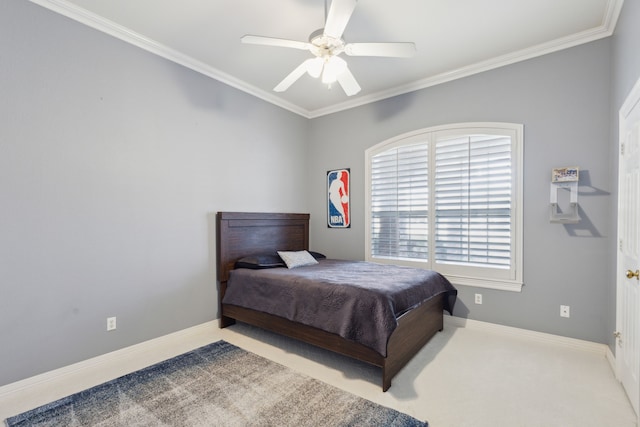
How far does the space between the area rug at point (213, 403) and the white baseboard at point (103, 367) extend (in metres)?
0.16

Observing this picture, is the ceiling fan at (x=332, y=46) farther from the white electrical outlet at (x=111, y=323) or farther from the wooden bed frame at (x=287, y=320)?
the white electrical outlet at (x=111, y=323)

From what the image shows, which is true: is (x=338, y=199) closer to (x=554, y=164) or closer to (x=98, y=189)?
(x=554, y=164)

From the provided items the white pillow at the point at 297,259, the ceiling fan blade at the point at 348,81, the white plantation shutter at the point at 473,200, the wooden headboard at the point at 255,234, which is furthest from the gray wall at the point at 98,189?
the white plantation shutter at the point at 473,200

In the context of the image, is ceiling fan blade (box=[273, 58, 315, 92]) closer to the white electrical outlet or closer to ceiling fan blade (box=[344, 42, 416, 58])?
ceiling fan blade (box=[344, 42, 416, 58])

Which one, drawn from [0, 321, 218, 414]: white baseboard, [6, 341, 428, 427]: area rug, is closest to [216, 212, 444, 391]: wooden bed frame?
[6, 341, 428, 427]: area rug

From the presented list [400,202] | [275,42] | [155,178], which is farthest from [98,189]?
[400,202]

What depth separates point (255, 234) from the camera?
3885 mm

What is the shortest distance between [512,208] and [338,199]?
7.21ft

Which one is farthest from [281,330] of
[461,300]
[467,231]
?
[467,231]

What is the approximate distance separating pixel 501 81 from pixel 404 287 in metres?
2.44

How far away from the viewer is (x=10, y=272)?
217 centimetres

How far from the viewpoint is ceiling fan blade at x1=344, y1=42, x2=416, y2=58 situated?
215 cm

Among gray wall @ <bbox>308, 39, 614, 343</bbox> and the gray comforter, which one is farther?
gray wall @ <bbox>308, 39, 614, 343</bbox>

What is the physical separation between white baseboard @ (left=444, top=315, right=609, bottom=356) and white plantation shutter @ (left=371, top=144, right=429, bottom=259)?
82 cm
